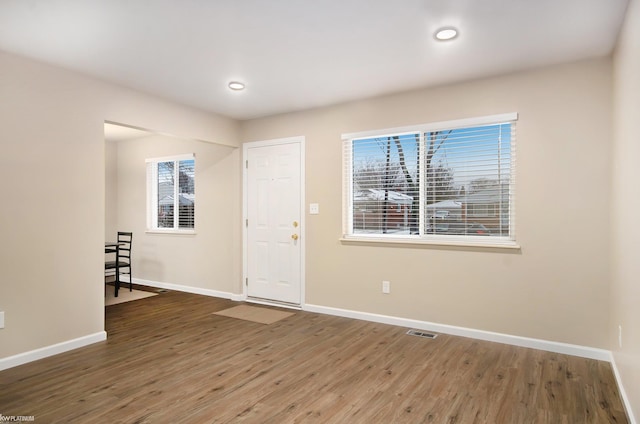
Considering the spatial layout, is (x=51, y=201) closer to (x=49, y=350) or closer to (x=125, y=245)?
(x=49, y=350)

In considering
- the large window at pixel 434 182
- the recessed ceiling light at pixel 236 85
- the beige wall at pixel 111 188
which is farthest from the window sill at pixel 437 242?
the beige wall at pixel 111 188

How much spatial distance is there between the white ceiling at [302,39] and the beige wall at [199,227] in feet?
6.01

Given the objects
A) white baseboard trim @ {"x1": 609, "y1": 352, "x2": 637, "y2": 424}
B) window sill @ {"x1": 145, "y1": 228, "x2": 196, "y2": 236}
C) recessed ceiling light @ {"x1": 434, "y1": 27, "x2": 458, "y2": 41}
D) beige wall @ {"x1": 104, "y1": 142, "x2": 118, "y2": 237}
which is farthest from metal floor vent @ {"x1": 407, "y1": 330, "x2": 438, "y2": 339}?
beige wall @ {"x1": 104, "y1": 142, "x2": 118, "y2": 237}

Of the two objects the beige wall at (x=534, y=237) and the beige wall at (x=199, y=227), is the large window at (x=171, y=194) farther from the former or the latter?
the beige wall at (x=534, y=237)

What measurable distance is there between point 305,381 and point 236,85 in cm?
283

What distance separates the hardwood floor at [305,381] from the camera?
2311 mm

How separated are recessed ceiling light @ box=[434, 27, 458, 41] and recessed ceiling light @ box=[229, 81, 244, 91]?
6.36ft

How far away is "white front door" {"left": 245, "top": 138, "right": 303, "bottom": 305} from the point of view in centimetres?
486

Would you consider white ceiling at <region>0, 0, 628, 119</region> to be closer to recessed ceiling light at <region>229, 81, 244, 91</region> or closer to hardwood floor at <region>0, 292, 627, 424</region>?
recessed ceiling light at <region>229, 81, 244, 91</region>

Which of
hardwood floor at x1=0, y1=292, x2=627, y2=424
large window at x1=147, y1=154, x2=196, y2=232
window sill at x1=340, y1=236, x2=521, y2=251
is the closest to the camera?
hardwood floor at x1=0, y1=292, x2=627, y2=424

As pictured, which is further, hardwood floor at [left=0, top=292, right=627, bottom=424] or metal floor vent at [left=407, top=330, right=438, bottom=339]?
metal floor vent at [left=407, top=330, right=438, bottom=339]

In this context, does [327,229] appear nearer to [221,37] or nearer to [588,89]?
[221,37]

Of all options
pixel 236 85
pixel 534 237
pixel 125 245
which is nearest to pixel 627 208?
pixel 534 237

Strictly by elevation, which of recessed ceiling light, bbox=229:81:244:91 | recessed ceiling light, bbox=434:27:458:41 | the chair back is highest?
recessed ceiling light, bbox=434:27:458:41
